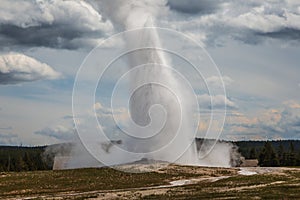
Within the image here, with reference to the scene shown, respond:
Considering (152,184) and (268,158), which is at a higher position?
(268,158)

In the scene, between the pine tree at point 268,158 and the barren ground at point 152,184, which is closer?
the barren ground at point 152,184

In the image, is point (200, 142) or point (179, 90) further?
point (200, 142)

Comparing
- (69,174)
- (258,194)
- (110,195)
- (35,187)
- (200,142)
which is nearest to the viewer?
(258,194)

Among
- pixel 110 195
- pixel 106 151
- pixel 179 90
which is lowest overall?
pixel 110 195

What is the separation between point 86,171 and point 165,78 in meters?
30.1

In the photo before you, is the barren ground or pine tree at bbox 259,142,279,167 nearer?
the barren ground

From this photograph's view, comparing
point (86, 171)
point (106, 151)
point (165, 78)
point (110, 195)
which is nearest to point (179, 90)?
point (165, 78)

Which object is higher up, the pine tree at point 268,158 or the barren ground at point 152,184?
the pine tree at point 268,158

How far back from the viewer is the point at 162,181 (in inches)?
2790

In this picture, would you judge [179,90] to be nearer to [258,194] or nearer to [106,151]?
[106,151]

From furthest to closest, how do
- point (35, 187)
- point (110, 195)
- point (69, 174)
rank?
point (69, 174) → point (35, 187) → point (110, 195)

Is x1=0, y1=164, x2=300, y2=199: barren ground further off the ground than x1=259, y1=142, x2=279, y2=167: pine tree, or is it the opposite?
x1=259, y1=142, x2=279, y2=167: pine tree

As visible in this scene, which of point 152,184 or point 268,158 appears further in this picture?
point 268,158

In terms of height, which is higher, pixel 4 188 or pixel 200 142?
pixel 200 142
